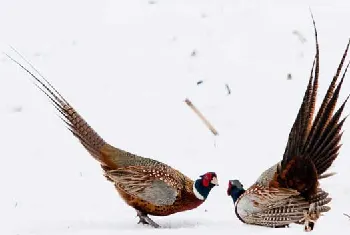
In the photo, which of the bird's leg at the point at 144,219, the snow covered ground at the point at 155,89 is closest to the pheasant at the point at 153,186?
the bird's leg at the point at 144,219

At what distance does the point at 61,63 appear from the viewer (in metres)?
13.1

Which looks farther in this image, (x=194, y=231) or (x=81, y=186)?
(x=81, y=186)

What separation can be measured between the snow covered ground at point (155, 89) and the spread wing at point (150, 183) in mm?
844

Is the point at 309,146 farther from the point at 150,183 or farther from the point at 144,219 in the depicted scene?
the point at 144,219

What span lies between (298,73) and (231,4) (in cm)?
190

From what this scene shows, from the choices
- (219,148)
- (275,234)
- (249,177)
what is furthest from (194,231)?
(219,148)

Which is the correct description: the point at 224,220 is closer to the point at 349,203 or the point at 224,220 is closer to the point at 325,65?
the point at 349,203

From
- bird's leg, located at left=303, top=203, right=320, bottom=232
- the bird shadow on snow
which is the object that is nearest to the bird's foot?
bird's leg, located at left=303, top=203, right=320, bottom=232

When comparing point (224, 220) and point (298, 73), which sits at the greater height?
point (298, 73)

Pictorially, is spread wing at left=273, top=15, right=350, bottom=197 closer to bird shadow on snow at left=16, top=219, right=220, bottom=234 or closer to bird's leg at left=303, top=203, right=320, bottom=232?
bird's leg at left=303, top=203, right=320, bottom=232

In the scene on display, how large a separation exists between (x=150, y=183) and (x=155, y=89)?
4704 mm

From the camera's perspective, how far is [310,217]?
7.15 meters

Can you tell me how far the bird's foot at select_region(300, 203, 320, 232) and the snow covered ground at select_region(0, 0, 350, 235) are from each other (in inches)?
46.3

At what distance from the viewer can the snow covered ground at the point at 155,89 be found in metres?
10.2
